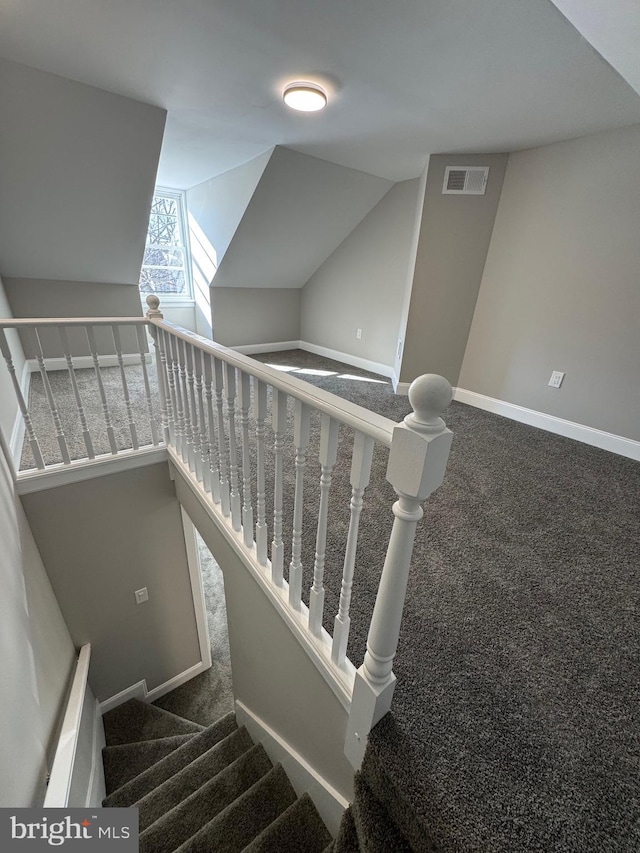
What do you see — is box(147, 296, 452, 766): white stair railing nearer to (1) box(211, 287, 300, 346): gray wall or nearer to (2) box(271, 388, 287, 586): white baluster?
(2) box(271, 388, 287, 586): white baluster

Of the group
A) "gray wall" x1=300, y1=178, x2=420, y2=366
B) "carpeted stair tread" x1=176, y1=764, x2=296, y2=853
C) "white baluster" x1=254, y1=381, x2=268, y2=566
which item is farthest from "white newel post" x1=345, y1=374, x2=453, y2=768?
"gray wall" x1=300, y1=178, x2=420, y2=366

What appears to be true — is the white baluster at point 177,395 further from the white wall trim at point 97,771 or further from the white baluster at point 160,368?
the white wall trim at point 97,771

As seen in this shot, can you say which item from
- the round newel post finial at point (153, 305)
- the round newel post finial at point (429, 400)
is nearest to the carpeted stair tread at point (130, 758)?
the round newel post finial at point (153, 305)

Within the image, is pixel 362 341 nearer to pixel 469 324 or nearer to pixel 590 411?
pixel 469 324

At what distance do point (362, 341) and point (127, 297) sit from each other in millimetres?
2787

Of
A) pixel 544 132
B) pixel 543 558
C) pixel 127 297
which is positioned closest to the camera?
pixel 543 558

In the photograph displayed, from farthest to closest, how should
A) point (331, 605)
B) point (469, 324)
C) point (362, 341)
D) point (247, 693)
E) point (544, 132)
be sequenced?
point (362, 341), point (469, 324), point (544, 132), point (247, 693), point (331, 605)

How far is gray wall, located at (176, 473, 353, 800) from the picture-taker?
1.05m

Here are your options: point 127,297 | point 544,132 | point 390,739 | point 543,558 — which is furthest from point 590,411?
point 127,297

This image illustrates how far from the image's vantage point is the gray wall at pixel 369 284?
11.8 ft

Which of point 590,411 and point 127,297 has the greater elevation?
point 127,297

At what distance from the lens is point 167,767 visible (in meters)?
1.91

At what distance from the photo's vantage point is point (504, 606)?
1.25 meters

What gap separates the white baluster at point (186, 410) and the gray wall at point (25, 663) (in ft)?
2.73
